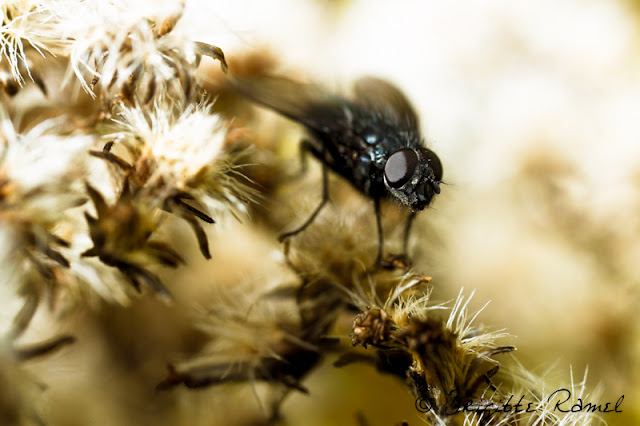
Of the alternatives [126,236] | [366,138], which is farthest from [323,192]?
[126,236]

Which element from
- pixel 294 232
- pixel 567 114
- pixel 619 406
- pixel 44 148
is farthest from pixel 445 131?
pixel 44 148

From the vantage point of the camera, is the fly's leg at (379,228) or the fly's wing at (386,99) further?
the fly's wing at (386,99)

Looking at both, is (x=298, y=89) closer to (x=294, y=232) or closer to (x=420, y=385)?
(x=294, y=232)

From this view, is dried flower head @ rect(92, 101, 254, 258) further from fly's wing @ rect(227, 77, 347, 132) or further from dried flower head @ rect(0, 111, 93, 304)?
fly's wing @ rect(227, 77, 347, 132)

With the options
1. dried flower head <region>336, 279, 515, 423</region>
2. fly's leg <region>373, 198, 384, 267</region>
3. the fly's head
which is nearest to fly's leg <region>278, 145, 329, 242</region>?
fly's leg <region>373, 198, 384, 267</region>

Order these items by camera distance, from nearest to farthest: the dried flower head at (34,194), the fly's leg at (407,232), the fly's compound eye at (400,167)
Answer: the dried flower head at (34,194) → the fly's compound eye at (400,167) → the fly's leg at (407,232)

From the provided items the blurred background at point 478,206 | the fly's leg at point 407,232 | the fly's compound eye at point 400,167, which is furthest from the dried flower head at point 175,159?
the fly's leg at point 407,232

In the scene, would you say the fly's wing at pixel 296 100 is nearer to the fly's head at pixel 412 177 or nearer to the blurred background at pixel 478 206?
the blurred background at pixel 478 206
